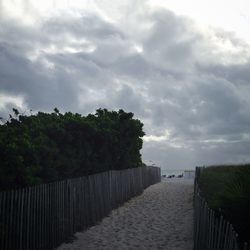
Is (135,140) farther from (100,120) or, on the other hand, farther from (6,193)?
(6,193)

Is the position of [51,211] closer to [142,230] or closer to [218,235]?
[142,230]

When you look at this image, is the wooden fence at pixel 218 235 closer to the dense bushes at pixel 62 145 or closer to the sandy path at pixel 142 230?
the sandy path at pixel 142 230

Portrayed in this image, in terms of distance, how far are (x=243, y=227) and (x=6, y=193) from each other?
458cm

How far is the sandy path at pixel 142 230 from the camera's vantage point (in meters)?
12.5

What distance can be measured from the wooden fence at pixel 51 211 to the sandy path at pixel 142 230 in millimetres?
426

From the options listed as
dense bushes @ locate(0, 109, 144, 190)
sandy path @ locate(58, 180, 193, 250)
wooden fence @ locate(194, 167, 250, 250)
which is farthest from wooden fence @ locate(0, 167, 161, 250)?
wooden fence @ locate(194, 167, 250, 250)

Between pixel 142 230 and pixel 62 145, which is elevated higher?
pixel 62 145

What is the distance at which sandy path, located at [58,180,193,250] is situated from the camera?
12500 mm

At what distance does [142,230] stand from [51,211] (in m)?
4.48

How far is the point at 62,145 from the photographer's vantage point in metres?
17.8

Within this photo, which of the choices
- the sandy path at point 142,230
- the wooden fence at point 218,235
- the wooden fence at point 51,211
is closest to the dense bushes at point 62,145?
the wooden fence at point 51,211

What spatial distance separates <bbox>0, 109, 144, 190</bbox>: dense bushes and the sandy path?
2.26m

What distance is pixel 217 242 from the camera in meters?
6.88

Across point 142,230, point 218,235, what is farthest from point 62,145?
point 218,235
